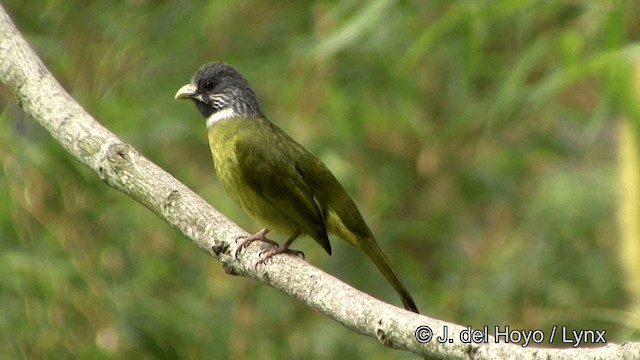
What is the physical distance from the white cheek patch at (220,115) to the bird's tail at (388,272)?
0.97 metres

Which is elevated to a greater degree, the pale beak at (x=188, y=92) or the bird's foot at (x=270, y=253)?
the pale beak at (x=188, y=92)

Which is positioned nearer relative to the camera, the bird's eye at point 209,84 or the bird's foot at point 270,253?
the bird's foot at point 270,253

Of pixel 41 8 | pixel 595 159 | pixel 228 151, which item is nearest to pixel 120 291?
pixel 228 151

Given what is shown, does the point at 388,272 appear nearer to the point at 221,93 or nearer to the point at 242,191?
the point at 242,191

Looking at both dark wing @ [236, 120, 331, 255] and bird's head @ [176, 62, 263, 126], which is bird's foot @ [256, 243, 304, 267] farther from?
bird's head @ [176, 62, 263, 126]

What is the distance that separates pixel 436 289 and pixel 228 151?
2.02 meters

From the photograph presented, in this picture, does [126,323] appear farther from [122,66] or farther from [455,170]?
[455,170]

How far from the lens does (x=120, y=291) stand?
18.3 feet

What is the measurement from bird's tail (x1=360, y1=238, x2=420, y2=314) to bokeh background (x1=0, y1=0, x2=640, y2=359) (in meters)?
0.79

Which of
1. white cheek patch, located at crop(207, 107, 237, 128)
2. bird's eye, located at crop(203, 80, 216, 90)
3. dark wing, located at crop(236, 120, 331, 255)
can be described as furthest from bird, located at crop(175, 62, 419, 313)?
bird's eye, located at crop(203, 80, 216, 90)

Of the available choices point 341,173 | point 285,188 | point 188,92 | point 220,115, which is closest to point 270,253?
point 285,188

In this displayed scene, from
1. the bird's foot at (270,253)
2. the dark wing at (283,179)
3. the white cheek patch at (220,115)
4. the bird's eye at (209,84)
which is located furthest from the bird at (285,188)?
the bird's foot at (270,253)

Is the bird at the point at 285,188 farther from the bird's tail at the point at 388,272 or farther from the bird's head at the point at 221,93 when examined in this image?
the bird's head at the point at 221,93

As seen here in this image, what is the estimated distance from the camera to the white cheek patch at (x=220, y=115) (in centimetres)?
520
